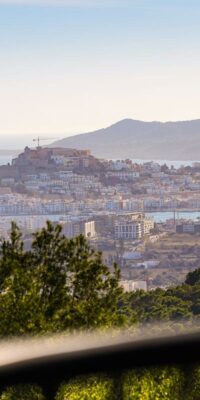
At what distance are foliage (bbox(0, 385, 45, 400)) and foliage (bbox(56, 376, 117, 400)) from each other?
0.13 ft

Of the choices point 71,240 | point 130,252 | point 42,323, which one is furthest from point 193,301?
point 130,252

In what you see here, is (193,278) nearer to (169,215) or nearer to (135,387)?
(135,387)

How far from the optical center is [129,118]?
68.5 feet

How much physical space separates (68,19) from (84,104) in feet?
7.63

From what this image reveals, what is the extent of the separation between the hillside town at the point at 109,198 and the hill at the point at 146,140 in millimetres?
1602

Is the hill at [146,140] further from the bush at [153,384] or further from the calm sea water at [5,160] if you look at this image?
the bush at [153,384]

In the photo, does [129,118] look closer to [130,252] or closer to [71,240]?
[130,252]

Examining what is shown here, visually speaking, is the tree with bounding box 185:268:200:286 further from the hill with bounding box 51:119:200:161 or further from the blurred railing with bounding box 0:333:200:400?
the hill with bounding box 51:119:200:161

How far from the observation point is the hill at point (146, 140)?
19.1 m

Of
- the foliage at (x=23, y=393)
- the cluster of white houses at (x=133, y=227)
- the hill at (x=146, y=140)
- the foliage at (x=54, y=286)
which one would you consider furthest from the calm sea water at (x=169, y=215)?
the foliage at (x=23, y=393)

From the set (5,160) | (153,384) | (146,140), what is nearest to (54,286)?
(153,384)

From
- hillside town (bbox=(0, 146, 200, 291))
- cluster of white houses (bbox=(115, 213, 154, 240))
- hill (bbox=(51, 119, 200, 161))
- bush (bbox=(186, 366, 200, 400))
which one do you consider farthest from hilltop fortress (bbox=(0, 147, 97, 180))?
bush (bbox=(186, 366, 200, 400))

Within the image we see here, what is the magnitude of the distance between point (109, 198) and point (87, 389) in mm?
14628

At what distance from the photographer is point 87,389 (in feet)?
4.42
